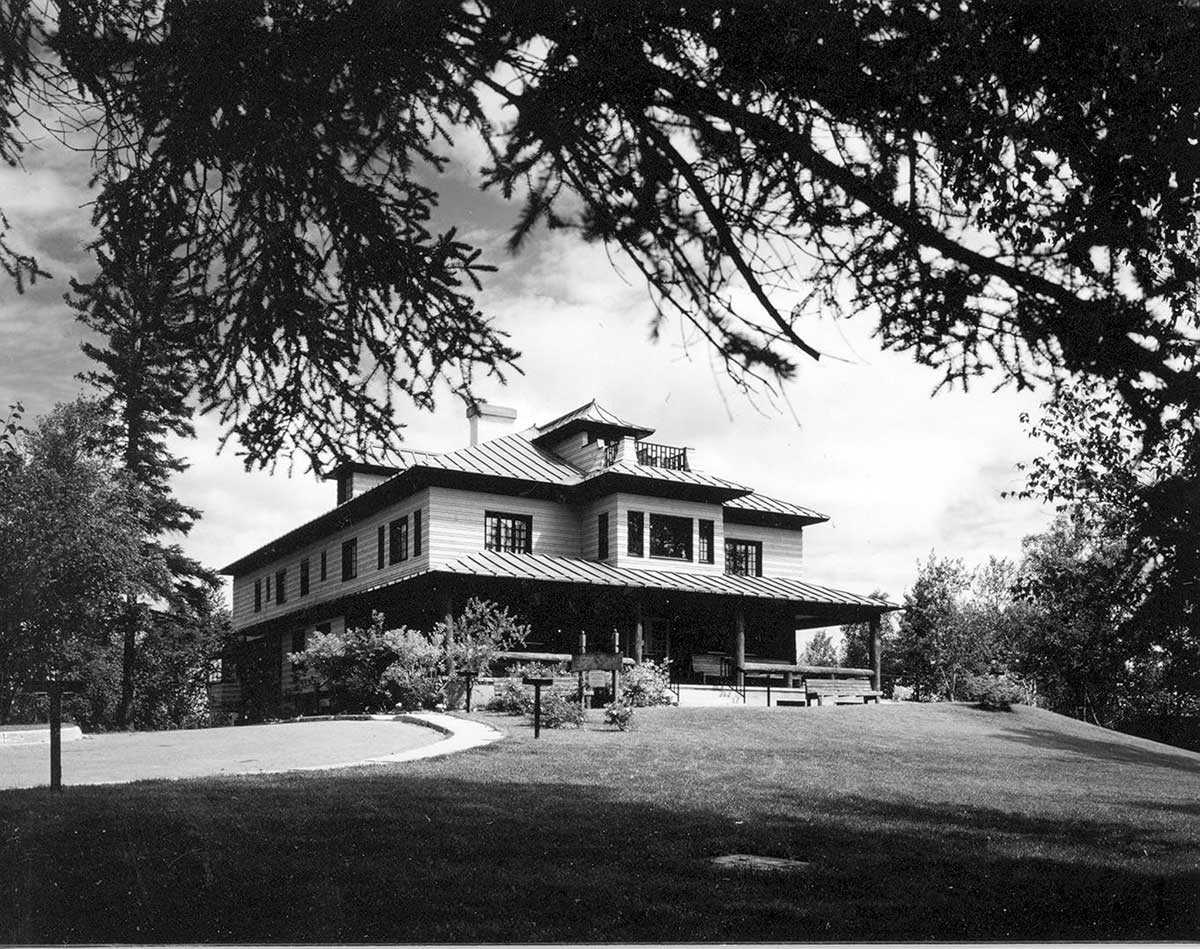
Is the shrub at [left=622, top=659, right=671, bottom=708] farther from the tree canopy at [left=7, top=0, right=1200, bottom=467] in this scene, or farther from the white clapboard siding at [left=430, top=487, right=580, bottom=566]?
the tree canopy at [left=7, top=0, right=1200, bottom=467]

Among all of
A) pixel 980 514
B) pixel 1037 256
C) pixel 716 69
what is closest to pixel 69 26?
pixel 716 69

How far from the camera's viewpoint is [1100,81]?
6.39 meters

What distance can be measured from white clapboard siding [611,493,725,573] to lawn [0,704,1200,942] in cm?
1759

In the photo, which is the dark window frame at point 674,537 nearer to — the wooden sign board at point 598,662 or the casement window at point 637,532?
the casement window at point 637,532

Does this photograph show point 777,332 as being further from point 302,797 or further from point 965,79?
point 302,797

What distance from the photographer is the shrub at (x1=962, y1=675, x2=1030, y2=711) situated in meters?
28.8

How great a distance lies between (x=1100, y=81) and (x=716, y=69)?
217 cm

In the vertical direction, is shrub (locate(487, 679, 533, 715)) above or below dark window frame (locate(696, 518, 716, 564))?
below

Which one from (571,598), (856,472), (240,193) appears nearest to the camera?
(856,472)

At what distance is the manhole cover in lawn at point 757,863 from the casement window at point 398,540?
77.2 ft

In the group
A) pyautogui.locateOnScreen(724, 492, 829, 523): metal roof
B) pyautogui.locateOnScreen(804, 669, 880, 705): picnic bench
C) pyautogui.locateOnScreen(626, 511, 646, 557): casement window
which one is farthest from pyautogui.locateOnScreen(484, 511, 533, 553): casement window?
pyautogui.locateOnScreen(804, 669, 880, 705): picnic bench

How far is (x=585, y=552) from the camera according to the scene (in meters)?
32.7

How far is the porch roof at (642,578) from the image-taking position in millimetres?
28469

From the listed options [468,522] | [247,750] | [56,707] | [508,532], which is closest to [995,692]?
[508,532]
